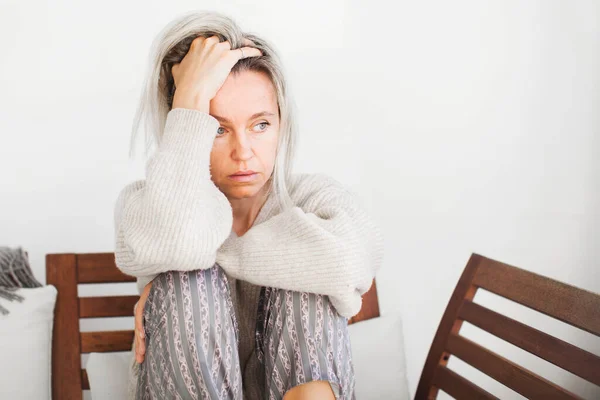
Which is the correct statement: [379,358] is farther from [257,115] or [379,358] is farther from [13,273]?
[13,273]

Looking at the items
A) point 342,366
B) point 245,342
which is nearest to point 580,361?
point 342,366

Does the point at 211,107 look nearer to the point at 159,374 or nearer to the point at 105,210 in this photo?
the point at 159,374

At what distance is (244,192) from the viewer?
1.08 metres

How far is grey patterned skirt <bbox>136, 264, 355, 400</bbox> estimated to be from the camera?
0.91 m

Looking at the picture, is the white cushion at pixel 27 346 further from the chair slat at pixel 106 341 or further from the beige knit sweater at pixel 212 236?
the beige knit sweater at pixel 212 236

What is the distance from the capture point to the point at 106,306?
4.45ft

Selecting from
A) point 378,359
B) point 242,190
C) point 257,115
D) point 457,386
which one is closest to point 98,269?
point 242,190

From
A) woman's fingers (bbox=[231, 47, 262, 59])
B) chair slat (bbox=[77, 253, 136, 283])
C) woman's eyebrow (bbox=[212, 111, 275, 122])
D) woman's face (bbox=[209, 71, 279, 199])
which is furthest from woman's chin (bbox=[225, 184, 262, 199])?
chair slat (bbox=[77, 253, 136, 283])

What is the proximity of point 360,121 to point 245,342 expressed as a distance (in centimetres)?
77

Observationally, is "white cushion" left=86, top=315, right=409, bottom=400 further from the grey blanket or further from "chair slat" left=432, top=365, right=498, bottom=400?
the grey blanket

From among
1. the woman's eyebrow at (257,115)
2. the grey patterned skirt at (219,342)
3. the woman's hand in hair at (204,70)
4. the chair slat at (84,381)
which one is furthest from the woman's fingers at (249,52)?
the chair slat at (84,381)

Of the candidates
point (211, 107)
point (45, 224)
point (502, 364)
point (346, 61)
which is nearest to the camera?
point (211, 107)

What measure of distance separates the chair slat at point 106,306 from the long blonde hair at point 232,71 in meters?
0.39

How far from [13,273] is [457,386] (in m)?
0.97
